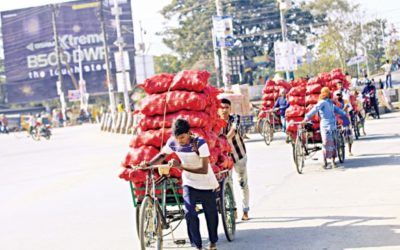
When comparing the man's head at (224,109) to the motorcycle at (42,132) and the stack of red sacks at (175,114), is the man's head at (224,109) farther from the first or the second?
the motorcycle at (42,132)

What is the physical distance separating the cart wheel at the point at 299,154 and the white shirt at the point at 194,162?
7.13 meters

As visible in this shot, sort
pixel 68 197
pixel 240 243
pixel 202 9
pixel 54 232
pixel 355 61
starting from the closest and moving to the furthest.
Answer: pixel 240 243, pixel 54 232, pixel 68 197, pixel 355 61, pixel 202 9

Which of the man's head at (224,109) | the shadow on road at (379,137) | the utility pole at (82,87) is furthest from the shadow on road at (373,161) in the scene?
the utility pole at (82,87)

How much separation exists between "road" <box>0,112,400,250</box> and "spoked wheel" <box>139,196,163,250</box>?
3.23 feet

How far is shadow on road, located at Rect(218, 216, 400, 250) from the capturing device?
8.66m

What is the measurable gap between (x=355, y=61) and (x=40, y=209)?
155 feet

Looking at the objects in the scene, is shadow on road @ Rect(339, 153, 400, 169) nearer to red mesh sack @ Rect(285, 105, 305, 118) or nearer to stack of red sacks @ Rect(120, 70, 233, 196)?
red mesh sack @ Rect(285, 105, 305, 118)

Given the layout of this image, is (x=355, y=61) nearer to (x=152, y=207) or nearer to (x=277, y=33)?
(x=277, y=33)

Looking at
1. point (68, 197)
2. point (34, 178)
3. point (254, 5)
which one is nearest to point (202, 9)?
point (254, 5)

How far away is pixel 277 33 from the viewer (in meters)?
75.9

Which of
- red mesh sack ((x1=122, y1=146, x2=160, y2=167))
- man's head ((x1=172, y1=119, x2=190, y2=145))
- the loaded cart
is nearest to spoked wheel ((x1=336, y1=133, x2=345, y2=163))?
the loaded cart


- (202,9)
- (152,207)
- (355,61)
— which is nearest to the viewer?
(152,207)

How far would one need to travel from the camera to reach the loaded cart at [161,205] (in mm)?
8117

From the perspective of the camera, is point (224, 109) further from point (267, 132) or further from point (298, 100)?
point (267, 132)
